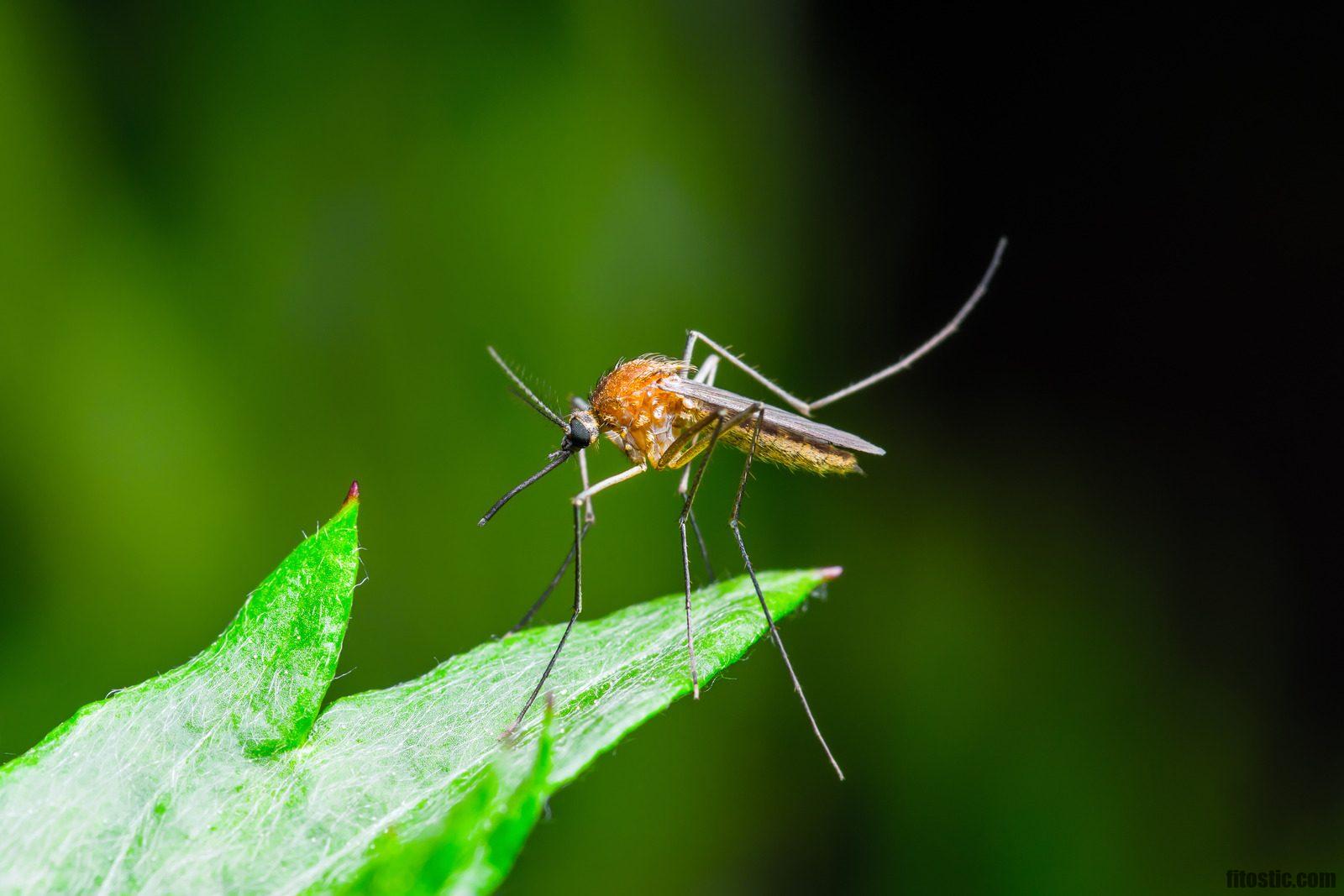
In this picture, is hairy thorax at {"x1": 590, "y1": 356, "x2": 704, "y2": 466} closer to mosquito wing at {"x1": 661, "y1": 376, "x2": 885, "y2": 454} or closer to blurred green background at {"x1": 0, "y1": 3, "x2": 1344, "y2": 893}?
mosquito wing at {"x1": 661, "y1": 376, "x2": 885, "y2": 454}

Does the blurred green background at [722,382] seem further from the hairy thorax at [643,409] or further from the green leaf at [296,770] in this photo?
the green leaf at [296,770]

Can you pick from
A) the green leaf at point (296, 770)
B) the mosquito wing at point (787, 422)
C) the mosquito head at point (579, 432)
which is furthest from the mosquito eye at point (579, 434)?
the green leaf at point (296, 770)

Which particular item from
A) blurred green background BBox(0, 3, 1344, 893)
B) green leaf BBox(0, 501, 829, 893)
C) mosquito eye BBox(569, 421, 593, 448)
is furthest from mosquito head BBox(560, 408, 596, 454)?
blurred green background BBox(0, 3, 1344, 893)

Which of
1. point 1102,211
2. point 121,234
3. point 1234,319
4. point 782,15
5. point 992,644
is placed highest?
point 782,15

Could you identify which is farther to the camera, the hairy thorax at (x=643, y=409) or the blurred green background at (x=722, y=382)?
the blurred green background at (x=722, y=382)

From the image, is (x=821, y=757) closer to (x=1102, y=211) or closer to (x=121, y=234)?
(x=1102, y=211)

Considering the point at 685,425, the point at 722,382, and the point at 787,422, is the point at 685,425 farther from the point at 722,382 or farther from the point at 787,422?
the point at 722,382

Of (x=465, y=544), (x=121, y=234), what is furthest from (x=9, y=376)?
(x=465, y=544)
